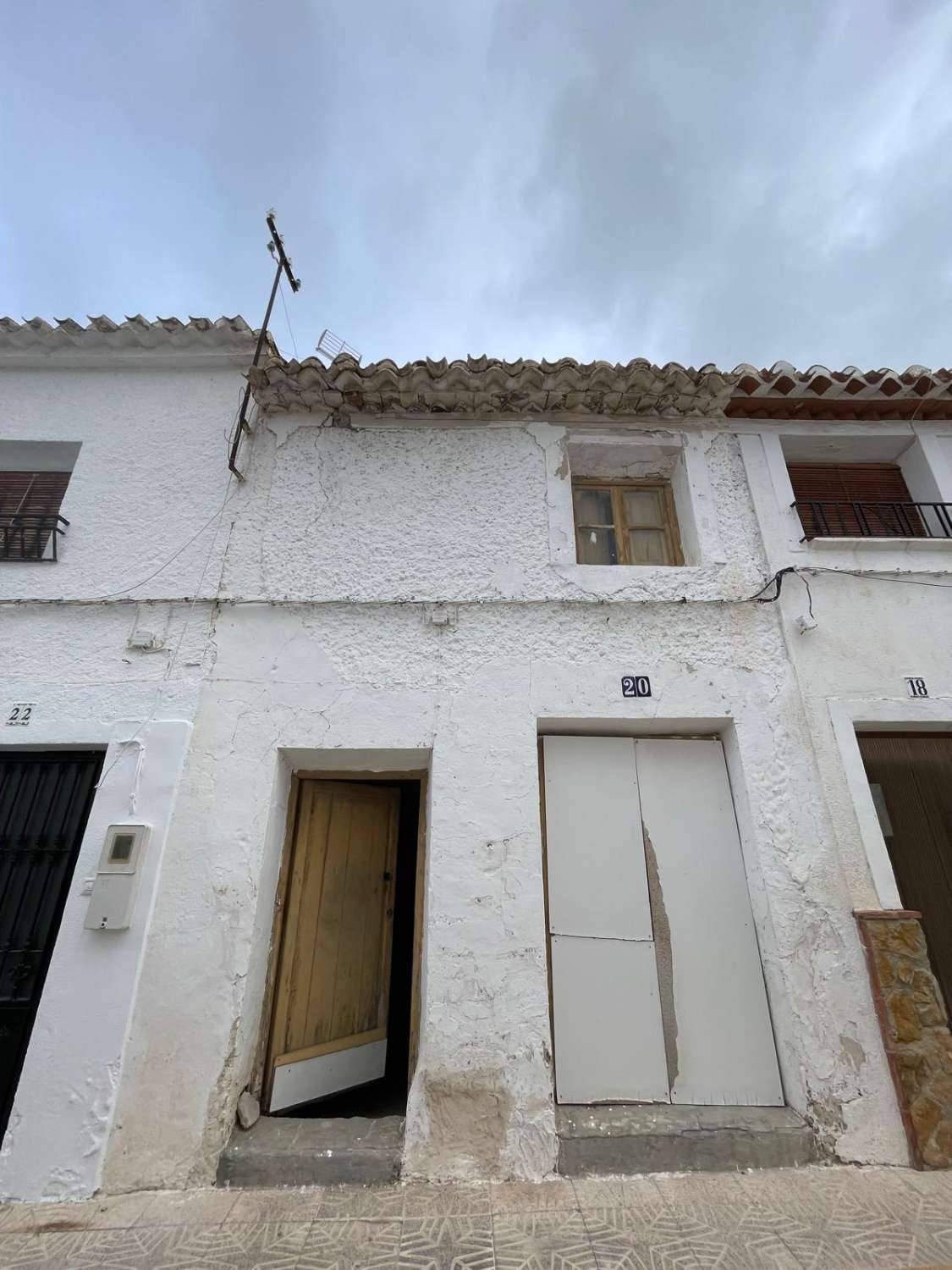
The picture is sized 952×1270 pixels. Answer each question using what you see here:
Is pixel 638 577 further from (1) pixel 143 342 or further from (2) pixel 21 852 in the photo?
(1) pixel 143 342

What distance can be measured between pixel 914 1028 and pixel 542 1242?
2.16 meters

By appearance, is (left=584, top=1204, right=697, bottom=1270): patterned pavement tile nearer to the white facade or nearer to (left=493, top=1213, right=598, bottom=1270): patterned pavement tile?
(left=493, top=1213, right=598, bottom=1270): patterned pavement tile

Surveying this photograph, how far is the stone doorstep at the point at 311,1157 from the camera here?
265 centimetres

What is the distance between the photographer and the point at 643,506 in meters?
4.63

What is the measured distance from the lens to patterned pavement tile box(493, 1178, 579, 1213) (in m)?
2.45

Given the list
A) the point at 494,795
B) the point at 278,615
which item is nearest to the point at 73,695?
the point at 278,615

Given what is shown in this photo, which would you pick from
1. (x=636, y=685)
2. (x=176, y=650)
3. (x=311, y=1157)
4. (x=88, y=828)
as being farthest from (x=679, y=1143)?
(x=176, y=650)

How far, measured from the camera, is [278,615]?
3795 millimetres

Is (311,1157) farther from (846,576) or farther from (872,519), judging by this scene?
(872,519)

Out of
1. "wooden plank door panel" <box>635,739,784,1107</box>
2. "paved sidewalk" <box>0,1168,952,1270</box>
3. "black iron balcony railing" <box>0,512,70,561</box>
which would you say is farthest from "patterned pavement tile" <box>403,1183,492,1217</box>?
"black iron balcony railing" <box>0,512,70,561</box>

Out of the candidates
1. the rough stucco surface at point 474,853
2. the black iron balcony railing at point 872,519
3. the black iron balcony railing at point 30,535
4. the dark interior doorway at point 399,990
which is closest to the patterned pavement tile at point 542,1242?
the rough stucco surface at point 474,853

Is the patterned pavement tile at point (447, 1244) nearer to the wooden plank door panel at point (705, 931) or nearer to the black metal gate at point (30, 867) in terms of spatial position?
the wooden plank door panel at point (705, 931)

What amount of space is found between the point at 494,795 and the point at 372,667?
1.14 m

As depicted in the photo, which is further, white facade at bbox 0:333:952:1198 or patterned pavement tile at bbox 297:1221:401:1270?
white facade at bbox 0:333:952:1198
